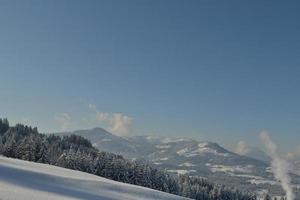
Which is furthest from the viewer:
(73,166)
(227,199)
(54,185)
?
(227,199)

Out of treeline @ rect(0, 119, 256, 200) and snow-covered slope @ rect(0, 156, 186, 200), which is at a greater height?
treeline @ rect(0, 119, 256, 200)

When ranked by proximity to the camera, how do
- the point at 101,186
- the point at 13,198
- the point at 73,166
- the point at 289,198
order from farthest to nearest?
the point at 289,198 → the point at 73,166 → the point at 101,186 → the point at 13,198

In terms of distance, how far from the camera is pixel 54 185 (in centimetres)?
6650

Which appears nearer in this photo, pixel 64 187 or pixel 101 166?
pixel 64 187

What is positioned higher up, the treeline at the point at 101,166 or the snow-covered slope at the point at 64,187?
the treeline at the point at 101,166

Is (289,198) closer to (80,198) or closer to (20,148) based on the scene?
(20,148)

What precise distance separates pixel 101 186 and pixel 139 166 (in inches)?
2843

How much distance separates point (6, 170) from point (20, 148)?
2578 inches

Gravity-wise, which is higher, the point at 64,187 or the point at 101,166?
the point at 101,166

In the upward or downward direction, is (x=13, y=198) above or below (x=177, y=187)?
below

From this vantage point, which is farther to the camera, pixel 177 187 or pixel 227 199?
pixel 227 199

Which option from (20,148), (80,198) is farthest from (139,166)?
(80,198)

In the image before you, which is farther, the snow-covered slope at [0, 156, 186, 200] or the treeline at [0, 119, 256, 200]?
the treeline at [0, 119, 256, 200]

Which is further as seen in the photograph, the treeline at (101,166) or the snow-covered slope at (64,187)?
the treeline at (101,166)
